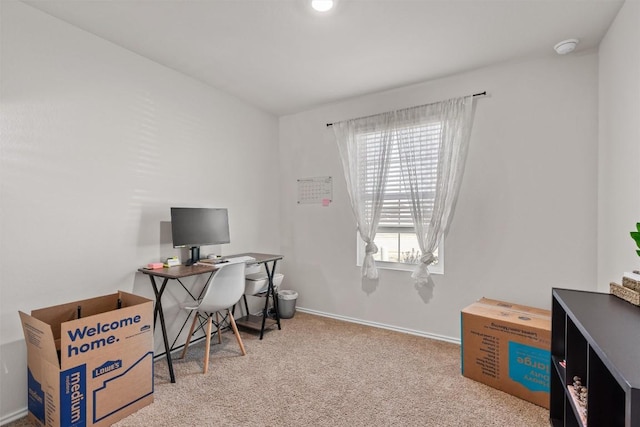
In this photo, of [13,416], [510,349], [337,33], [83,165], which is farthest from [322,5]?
[13,416]

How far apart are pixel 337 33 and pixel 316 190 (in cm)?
186

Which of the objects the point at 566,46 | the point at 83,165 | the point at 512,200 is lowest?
the point at 512,200

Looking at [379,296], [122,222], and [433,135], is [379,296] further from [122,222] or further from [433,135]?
[122,222]

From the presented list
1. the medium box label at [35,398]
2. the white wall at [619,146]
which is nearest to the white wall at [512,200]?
the white wall at [619,146]

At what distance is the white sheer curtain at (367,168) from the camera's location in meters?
3.31

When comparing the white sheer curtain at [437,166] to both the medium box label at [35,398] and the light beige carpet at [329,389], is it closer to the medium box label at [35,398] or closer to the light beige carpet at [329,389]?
the light beige carpet at [329,389]

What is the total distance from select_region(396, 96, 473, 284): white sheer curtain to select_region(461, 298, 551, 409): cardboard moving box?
2.60 ft

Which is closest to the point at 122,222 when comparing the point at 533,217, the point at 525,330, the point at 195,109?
the point at 195,109

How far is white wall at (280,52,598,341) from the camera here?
247cm

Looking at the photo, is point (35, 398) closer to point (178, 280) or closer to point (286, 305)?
point (178, 280)

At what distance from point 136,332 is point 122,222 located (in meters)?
0.92

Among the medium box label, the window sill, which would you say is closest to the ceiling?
the window sill

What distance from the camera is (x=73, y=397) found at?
170 cm

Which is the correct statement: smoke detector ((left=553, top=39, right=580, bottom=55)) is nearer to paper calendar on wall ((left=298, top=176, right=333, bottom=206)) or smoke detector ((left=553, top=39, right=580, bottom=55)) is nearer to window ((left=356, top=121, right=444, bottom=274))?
window ((left=356, top=121, right=444, bottom=274))
